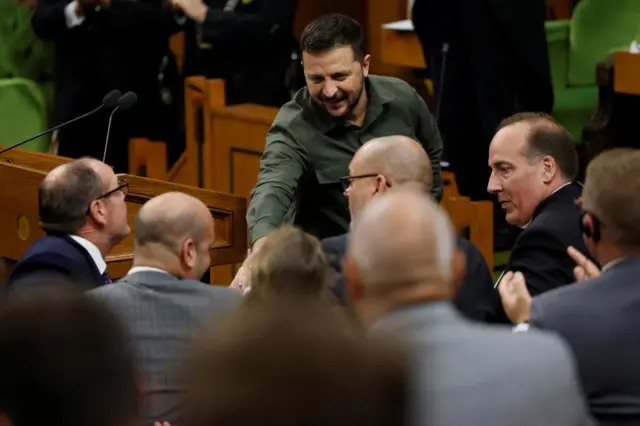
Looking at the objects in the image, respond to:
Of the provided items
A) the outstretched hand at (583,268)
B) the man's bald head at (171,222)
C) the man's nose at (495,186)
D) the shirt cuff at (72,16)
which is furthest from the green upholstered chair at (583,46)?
the man's bald head at (171,222)

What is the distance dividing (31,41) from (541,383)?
623cm

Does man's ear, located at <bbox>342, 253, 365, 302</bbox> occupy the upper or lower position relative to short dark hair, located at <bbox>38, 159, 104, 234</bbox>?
lower

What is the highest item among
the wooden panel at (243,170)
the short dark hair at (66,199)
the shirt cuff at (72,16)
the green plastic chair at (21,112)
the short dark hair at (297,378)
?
the shirt cuff at (72,16)

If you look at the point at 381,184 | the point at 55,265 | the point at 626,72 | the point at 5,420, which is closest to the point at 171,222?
the point at 55,265

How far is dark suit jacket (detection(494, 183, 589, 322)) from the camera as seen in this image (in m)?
3.77

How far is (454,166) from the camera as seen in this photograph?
674 centimetres

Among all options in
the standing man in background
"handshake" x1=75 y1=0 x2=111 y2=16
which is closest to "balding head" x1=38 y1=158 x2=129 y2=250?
the standing man in background

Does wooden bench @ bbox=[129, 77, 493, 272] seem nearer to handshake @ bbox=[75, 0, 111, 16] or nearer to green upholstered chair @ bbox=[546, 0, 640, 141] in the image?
handshake @ bbox=[75, 0, 111, 16]

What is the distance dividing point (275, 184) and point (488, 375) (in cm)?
226

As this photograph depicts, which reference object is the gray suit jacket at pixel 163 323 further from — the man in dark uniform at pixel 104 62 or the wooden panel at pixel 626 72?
the man in dark uniform at pixel 104 62

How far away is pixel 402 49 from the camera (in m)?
7.81

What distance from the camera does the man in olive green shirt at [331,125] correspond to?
476cm

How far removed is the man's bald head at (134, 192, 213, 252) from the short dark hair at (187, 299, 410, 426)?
191 centimetres

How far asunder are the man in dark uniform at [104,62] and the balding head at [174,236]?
12.3 feet
